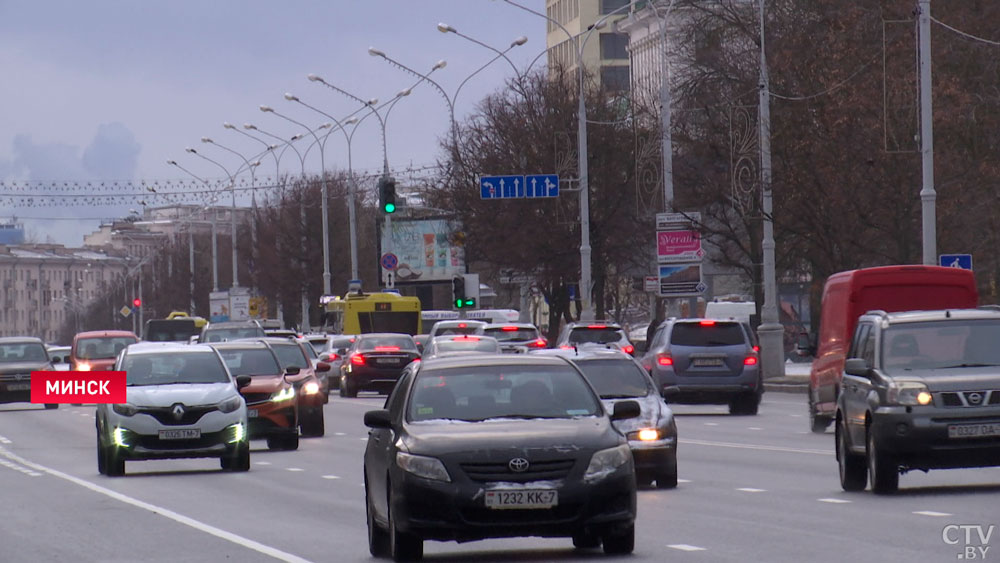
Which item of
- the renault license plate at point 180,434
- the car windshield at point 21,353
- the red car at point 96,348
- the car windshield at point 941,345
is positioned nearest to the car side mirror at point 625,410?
the car windshield at point 941,345

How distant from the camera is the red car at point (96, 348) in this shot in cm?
5231

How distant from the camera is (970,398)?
1691 centimetres

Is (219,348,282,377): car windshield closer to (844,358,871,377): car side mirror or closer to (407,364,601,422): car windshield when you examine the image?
(844,358,871,377): car side mirror

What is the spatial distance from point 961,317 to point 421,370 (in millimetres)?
6207

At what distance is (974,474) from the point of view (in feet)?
64.9

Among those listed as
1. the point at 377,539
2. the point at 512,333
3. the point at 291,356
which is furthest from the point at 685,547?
the point at 512,333

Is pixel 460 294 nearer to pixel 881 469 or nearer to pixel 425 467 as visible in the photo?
pixel 881 469

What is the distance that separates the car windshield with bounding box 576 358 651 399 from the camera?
20188 mm

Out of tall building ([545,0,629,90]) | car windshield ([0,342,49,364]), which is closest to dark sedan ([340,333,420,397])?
car windshield ([0,342,49,364])

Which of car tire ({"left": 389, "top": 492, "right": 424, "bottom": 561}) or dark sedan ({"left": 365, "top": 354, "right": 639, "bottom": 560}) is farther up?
dark sedan ({"left": 365, "top": 354, "right": 639, "bottom": 560})

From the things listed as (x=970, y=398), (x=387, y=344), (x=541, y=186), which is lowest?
(x=387, y=344)

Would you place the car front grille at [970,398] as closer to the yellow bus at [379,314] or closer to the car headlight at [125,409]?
the car headlight at [125,409]

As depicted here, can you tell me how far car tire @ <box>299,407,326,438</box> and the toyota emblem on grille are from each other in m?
19.9

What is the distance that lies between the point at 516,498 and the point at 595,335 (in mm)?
27495
